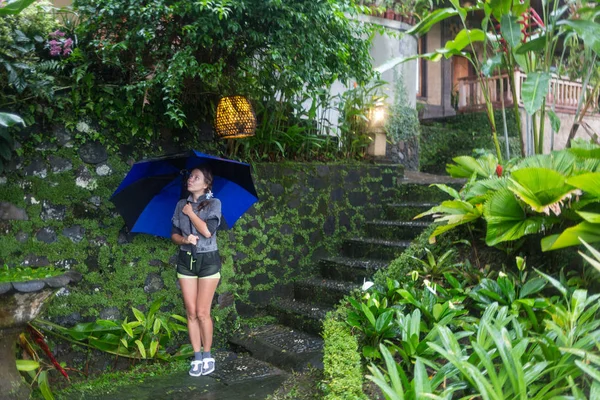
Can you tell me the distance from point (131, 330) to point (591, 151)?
12.6 feet

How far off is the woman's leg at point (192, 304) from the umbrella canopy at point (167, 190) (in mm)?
529

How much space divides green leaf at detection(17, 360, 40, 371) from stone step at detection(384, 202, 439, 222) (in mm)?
3855

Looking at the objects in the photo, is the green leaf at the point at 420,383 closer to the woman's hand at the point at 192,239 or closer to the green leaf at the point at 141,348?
the woman's hand at the point at 192,239

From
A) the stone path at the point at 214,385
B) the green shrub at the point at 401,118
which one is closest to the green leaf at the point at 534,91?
the stone path at the point at 214,385

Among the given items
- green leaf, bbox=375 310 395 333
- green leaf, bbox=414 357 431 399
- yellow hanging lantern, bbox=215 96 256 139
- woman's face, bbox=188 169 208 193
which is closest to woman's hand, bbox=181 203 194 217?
woman's face, bbox=188 169 208 193

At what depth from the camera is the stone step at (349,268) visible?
5.41 metres

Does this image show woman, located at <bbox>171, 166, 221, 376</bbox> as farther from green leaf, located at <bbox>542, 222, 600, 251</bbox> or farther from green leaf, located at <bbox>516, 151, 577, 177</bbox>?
green leaf, located at <bbox>516, 151, 577, 177</bbox>

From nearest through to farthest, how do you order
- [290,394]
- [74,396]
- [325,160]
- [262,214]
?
1. [290,394]
2. [74,396]
3. [262,214]
4. [325,160]

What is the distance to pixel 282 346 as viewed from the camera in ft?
15.9

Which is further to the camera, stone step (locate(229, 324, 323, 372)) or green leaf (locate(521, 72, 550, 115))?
green leaf (locate(521, 72, 550, 115))

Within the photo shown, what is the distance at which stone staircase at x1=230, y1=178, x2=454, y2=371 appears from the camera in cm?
480

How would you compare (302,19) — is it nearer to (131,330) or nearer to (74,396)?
(131,330)

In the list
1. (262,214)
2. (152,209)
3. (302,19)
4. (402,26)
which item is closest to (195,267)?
(152,209)

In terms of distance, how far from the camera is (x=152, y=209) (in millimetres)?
4617
